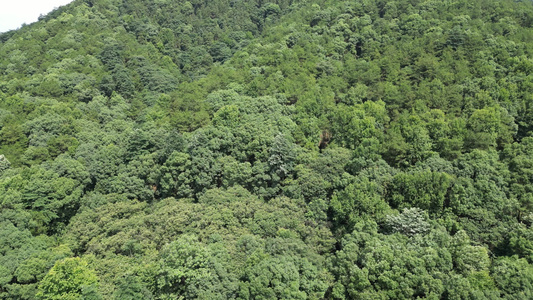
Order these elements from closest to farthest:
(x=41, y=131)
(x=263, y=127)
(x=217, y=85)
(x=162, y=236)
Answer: (x=162, y=236)
(x=263, y=127)
(x=41, y=131)
(x=217, y=85)

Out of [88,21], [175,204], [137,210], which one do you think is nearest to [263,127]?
[175,204]

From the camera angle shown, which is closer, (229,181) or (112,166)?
(229,181)

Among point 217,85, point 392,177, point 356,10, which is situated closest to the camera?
point 392,177

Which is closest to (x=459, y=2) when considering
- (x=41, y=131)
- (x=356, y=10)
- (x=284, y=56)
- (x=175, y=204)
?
(x=356, y=10)

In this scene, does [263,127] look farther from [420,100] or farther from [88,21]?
[88,21]

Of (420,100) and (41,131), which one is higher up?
(41,131)

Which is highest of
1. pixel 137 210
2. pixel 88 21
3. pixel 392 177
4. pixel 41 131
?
pixel 88 21

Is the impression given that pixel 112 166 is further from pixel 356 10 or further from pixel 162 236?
pixel 356 10
